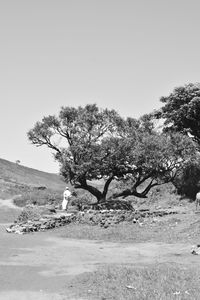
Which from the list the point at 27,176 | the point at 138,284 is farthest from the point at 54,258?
the point at 27,176

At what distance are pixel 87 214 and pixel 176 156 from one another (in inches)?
452

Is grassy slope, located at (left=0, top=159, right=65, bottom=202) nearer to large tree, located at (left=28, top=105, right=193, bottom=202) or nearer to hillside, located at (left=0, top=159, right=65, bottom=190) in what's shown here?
hillside, located at (left=0, top=159, right=65, bottom=190)

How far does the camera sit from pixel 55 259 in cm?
1416

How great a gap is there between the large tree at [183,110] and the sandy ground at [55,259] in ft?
75.3

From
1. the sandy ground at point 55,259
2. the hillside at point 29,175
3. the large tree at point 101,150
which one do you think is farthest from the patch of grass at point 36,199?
the hillside at point 29,175

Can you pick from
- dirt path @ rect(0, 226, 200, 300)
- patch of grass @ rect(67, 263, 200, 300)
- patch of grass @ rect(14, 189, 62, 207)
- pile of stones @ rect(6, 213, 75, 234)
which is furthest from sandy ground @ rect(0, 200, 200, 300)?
patch of grass @ rect(14, 189, 62, 207)

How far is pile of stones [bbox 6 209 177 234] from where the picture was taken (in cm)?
2286

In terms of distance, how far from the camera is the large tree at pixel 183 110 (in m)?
39.1

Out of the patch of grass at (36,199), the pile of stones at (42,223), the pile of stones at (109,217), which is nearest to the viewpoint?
the pile of stones at (42,223)

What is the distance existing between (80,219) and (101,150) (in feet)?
24.9

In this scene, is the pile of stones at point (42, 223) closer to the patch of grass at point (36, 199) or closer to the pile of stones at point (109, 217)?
the pile of stones at point (109, 217)

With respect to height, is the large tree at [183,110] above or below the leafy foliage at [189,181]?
above

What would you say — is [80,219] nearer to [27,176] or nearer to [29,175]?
[27,176]

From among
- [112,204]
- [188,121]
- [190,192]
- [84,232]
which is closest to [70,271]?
[84,232]
